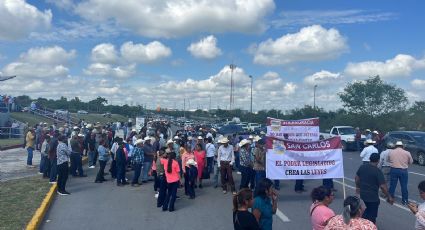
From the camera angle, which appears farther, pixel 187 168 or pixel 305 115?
pixel 305 115

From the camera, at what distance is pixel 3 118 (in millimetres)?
37469

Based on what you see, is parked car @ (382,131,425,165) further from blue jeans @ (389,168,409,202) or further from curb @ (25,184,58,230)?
curb @ (25,184,58,230)

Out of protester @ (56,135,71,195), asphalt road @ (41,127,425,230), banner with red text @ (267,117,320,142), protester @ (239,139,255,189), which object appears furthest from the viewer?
banner with red text @ (267,117,320,142)

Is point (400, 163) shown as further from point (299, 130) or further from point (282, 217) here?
point (299, 130)

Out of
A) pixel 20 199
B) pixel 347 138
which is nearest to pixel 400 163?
pixel 20 199

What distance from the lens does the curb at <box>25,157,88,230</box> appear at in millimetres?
9242

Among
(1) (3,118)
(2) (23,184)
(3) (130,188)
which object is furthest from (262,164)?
(1) (3,118)

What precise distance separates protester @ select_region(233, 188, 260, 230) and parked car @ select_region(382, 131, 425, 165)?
19.2 meters

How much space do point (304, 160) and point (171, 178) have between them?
3444 mm

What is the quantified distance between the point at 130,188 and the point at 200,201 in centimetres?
325

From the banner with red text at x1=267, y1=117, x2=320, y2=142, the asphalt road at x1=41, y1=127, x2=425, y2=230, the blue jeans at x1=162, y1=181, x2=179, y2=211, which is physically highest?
the banner with red text at x1=267, y1=117, x2=320, y2=142

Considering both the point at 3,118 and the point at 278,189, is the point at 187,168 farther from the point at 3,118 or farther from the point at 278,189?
the point at 3,118

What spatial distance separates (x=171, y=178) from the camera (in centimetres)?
1102

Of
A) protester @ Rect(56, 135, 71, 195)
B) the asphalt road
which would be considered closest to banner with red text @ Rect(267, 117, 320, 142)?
the asphalt road
